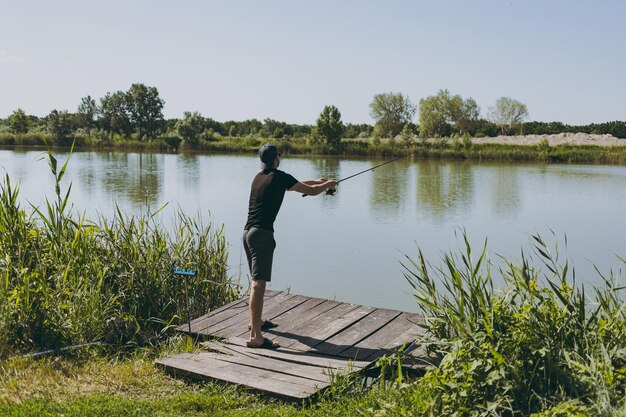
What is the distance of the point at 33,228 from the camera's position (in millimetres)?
6508

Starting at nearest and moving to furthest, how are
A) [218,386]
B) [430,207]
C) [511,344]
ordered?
[511,344]
[218,386]
[430,207]

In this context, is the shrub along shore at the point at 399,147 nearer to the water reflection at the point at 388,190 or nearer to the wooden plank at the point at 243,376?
the water reflection at the point at 388,190

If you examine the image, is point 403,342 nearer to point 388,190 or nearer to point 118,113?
point 388,190

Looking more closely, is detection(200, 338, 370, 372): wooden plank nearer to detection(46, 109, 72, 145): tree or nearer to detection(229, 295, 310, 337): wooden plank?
detection(229, 295, 310, 337): wooden plank

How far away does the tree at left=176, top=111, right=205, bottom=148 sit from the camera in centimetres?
5006

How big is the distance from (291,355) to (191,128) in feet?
155

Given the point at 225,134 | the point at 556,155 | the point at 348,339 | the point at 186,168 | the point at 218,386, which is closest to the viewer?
the point at 218,386

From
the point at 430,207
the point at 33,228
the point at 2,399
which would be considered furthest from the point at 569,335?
the point at 430,207

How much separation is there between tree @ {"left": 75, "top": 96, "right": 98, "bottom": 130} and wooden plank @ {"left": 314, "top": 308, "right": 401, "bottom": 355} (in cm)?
6084

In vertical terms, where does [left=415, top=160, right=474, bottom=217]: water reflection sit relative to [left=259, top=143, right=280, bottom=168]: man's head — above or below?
below

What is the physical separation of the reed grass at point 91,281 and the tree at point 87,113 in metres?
59.1

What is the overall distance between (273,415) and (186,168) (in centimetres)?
2842

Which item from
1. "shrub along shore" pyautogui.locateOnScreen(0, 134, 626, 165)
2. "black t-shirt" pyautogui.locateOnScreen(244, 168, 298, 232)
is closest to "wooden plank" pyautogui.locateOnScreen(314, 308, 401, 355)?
"black t-shirt" pyautogui.locateOnScreen(244, 168, 298, 232)

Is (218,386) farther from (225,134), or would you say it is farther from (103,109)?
(103,109)
